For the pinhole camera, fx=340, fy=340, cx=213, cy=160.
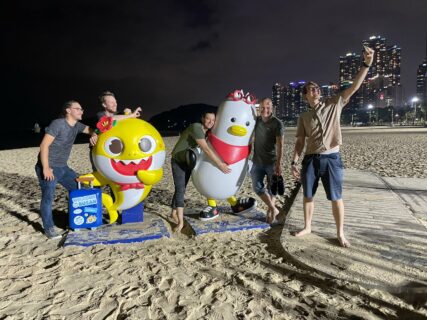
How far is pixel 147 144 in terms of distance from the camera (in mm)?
4824

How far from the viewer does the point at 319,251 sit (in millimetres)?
4090

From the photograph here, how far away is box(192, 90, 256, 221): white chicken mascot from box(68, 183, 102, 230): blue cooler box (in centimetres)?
147

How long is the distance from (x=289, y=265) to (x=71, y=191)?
3.14 meters

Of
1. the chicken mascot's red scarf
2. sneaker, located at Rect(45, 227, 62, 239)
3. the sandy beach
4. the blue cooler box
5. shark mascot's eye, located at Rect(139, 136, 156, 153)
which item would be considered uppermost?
shark mascot's eye, located at Rect(139, 136, 156, 153)

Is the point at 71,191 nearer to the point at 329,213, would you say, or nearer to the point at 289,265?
the point at 289,265

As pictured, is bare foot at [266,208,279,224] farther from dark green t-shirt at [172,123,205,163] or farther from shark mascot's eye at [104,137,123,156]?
shark mascot's eye at [104,137,123,156]

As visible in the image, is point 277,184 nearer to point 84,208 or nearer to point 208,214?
point 208,214

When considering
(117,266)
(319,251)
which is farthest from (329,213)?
(117,266)

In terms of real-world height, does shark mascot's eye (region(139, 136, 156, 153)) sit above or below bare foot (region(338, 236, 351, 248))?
above

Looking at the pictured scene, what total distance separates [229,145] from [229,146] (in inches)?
0.6

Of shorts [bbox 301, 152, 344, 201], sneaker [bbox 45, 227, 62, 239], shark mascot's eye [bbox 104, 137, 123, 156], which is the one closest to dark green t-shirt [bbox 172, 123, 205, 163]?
shark mascot's eye [bbox 104, 137, 123, 156]

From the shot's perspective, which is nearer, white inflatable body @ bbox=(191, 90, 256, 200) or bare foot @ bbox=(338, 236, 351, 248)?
bare foot @ bbox=(338, 236, 351, 248)

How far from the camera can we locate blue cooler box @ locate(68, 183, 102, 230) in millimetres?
4867

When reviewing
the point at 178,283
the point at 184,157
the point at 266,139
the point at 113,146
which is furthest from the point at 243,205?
the point at 178,283
